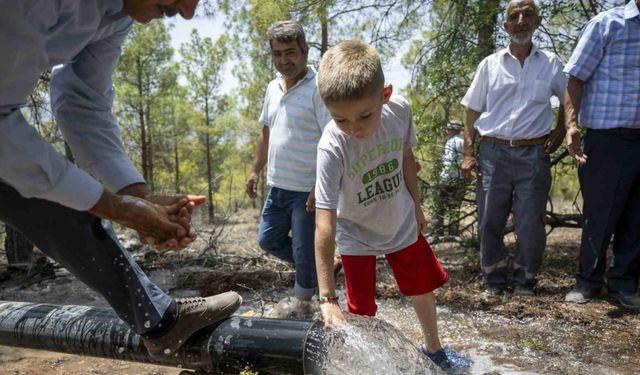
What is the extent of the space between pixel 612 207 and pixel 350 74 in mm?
2776

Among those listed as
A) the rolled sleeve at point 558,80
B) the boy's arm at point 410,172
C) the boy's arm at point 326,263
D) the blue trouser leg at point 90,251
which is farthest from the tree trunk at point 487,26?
the blue trouser leg at point 90,251

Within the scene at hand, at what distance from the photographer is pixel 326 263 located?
8.05ft

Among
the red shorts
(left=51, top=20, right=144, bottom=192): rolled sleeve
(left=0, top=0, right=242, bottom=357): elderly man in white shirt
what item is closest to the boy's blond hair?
(left=0, top=0, right=242, bottom=357): elderly man in white shirt

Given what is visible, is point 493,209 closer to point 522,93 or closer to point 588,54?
point 522,93

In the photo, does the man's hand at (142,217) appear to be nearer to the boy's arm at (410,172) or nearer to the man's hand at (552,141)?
the boy's arm at (410,172)

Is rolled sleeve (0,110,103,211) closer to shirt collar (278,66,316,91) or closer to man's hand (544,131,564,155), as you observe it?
shirt collar (278,66,316,91)

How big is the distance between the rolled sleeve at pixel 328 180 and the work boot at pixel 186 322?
2.07 ft

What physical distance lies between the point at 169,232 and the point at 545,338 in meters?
2.63

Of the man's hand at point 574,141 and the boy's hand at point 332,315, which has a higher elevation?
the man's hand at point 574,141

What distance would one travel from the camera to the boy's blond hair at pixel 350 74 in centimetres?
233

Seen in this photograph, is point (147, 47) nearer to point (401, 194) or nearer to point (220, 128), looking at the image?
point (220, 128)

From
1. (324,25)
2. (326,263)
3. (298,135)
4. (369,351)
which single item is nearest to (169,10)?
(326,263)

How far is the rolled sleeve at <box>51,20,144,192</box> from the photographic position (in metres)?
2.22

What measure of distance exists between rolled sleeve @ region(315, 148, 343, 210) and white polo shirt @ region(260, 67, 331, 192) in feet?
4.31
